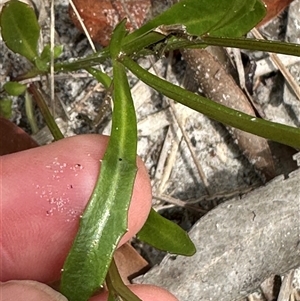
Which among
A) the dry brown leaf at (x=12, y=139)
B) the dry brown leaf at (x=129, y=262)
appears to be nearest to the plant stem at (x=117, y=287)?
the dry brown leaf at (x=129, y=262)

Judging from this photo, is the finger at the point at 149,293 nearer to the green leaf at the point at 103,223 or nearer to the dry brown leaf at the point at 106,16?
the green leaf at the point at 103,223

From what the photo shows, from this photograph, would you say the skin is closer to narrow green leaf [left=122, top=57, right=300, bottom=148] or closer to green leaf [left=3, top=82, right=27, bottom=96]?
narrow green leaf [left=122, top=57, right=300, bottom=148]

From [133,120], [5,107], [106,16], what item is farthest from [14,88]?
[133,120]

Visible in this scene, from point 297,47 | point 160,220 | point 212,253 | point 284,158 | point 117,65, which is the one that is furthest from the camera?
point 284,158

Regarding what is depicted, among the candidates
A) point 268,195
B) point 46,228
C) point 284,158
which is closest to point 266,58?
point 284,158

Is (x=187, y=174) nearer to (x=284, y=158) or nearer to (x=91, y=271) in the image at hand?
(x=284, y=158)

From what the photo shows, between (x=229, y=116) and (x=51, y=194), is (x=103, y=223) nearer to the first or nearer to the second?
(x=51, y=194)

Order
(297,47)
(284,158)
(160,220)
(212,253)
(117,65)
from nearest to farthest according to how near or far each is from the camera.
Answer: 1. (297,47)
2. (117,65)
3. (160,220)
4. (212,253)
5. (284,158)
